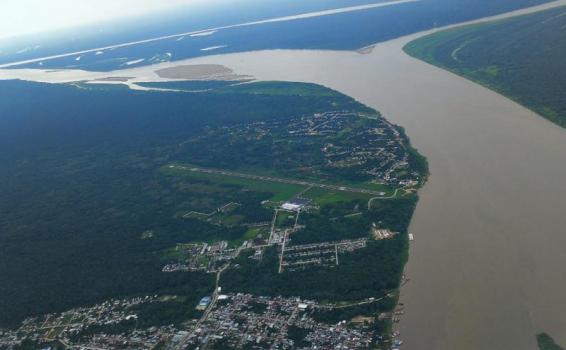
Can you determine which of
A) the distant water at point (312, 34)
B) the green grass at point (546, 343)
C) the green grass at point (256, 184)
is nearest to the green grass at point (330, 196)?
the green grass at point (256, 184)

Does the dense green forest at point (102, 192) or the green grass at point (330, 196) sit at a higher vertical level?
→ the green grass at point (330, 196)

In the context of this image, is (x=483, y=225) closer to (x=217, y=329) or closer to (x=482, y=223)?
(x=482, y=223)

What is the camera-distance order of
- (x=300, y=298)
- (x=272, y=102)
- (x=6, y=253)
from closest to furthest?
(x=300, y=298), (x=6, y=253), (x=272, y=102)

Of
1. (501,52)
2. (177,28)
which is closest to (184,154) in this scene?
(501,52)

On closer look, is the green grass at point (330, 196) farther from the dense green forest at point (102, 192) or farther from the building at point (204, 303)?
→ the building at point (204, 303)

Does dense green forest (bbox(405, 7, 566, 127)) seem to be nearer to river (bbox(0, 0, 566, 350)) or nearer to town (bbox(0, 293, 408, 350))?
river (bbox(0, 0, 566, 350))

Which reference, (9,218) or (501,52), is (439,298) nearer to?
(9,218)

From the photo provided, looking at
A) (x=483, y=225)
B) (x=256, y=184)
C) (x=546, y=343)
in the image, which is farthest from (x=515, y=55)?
(x=546, y=343)
